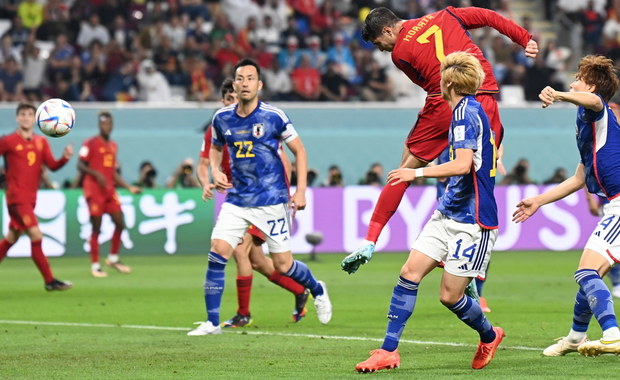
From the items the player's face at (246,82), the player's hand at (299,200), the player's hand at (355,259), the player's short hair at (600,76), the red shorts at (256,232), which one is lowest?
the red shorts at (256,232)

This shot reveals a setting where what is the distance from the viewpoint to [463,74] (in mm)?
7785

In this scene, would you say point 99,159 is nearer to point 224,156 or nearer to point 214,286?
point 224,156

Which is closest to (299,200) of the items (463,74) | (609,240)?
(463,74)

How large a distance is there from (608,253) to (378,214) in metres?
1.69

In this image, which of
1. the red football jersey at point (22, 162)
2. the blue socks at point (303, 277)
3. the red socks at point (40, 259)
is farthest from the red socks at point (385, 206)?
the red football jersey at point (22, 162)

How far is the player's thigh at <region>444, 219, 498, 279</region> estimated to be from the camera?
25.7ft

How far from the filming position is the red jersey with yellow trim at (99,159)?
1797 centimetres

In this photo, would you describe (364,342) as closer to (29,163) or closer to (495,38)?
(29,163)

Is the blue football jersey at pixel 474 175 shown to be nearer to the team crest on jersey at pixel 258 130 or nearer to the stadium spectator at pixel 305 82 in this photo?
the team crest on jersey at pixel 258 130

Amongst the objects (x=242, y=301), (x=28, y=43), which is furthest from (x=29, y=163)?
(x=28, y=43)

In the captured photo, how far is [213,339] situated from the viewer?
9.95 m

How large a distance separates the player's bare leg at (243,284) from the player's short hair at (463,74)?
3950 mm

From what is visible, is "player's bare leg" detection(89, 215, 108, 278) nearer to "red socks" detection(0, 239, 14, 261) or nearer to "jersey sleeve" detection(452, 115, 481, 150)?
"red socks" detection(0, 239, 14, 261)

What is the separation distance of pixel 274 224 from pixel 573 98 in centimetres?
366
